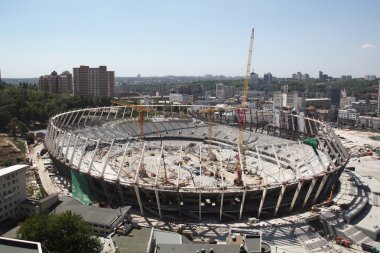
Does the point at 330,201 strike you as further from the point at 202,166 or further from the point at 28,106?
the point at 28,106

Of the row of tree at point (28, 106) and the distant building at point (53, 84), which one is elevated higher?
the distant building at point (53, 84)

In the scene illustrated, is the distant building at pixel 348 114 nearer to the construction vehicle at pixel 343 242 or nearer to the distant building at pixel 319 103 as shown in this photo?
the distant building at pixel 319 103

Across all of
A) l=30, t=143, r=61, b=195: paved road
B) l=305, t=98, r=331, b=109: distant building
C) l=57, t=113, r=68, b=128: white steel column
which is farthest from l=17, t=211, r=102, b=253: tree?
l=305, t=98, r=331, b=109: distant building

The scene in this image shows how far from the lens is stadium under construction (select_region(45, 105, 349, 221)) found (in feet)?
153

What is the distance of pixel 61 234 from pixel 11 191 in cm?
1638

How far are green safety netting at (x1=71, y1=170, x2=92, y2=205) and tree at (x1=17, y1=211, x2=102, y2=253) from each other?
56.6ft

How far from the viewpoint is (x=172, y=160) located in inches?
2837

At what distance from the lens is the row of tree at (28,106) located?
100250 mm

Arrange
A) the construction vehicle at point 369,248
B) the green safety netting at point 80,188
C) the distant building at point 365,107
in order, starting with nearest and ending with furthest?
the construction vehicle at point 369,248 < the green safety netting at point 80,188 < the distant building at point 365,107

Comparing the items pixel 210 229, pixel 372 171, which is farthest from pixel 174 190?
pixel 372 171

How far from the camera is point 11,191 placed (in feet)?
146

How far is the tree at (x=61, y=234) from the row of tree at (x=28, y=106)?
68.3 m

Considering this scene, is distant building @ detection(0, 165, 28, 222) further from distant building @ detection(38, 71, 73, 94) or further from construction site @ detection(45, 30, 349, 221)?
distant building @ detection(38, 71, 73, 94)

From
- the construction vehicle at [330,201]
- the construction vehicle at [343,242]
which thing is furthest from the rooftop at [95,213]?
the construction vehicle at [330,201]
